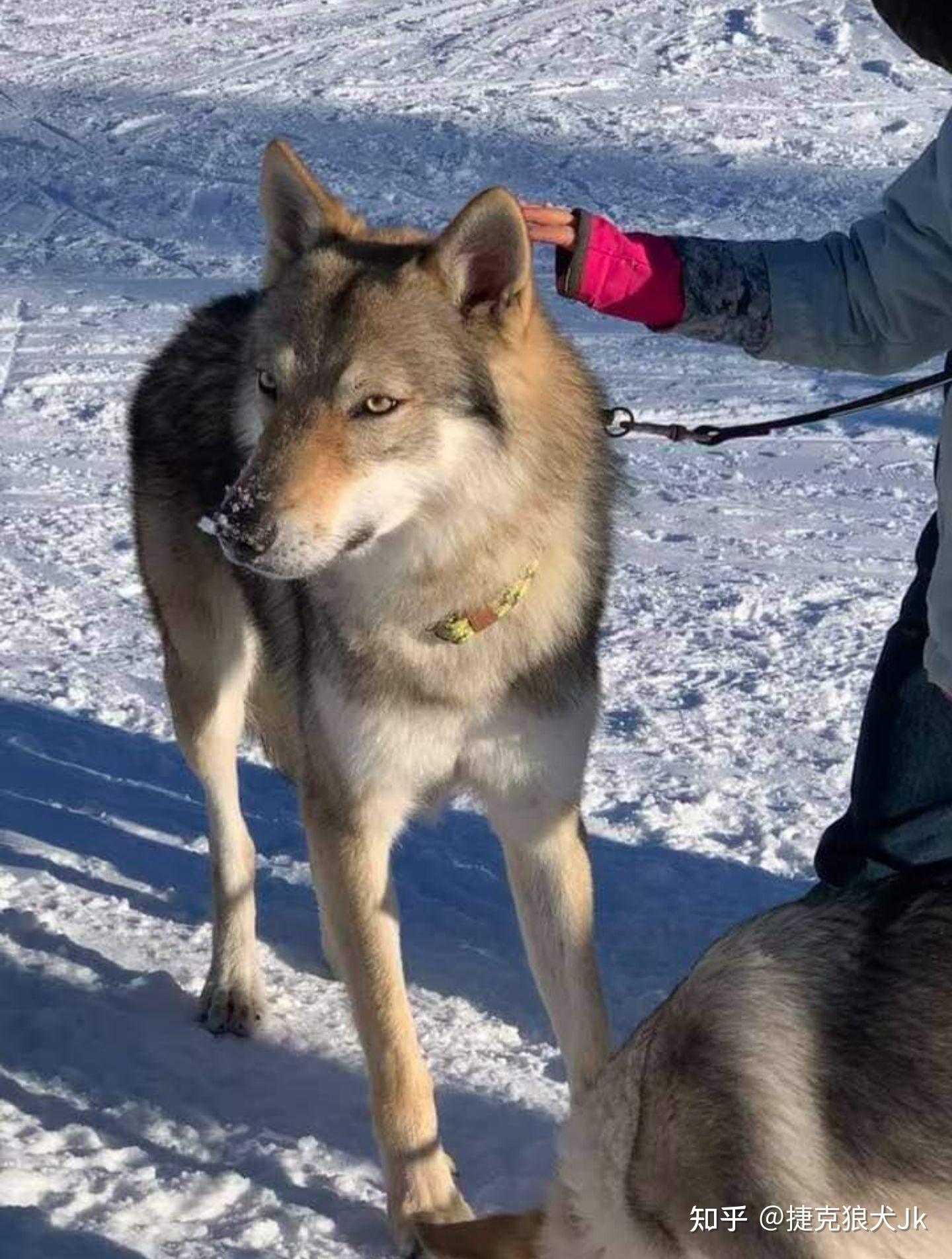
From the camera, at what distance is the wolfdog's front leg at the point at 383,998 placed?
3178 mm

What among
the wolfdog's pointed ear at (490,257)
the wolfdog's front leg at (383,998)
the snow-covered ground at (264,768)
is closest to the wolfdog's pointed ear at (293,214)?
the wolfdog's pointed ear at (490,257)

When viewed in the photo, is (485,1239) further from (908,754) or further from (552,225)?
(552,225)

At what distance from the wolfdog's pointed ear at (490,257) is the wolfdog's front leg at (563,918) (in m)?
0.92

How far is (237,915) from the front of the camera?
12.8 ft

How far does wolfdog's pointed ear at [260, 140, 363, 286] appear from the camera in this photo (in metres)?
3.20

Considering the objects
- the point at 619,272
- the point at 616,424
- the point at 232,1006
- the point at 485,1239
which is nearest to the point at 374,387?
the point at 619,272

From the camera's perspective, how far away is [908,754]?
297 centimetres

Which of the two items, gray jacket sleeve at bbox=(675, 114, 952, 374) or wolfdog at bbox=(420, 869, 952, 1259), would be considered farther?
gray jacket sleeve at bbox=(675, 114, 952, 374)

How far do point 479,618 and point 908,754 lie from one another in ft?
2.57

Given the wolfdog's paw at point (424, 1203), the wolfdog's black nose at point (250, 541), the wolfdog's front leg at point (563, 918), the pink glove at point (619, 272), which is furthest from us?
the wolfdog's front leg at point (563, 918)

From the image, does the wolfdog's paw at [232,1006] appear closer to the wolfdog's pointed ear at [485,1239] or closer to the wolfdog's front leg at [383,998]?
the wolfdog's front leg at [383,998]

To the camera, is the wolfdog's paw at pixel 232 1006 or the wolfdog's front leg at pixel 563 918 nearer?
the wolfdog's front leg at pixel 563 918

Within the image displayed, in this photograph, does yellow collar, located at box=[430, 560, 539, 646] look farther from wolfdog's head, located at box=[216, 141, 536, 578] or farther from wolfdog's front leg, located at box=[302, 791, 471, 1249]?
wolfdog's front leg, located at box=[302, 791, 471, 1249]

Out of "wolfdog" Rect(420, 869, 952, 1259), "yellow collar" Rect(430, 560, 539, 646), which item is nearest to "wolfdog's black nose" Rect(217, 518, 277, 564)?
"yellow collar" Rect(430, 560, 539, 646)
